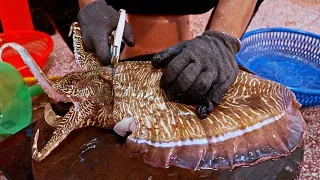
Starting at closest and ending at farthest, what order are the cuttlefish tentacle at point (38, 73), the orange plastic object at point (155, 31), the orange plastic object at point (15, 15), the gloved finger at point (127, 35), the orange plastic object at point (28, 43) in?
the cuttlefish tentacle at point (38, 73)
the gloved finger at point (127, 35)
the orange plastic object at point (155, 31)
the orange plastic object at point (28, 43)
the orange plastic object at point (15, 15)

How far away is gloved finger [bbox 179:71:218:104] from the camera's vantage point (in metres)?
1.24

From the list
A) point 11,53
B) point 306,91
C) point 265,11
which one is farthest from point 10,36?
point 265,11

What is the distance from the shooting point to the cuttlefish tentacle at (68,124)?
128cm

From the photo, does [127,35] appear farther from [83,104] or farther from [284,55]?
[284,55]

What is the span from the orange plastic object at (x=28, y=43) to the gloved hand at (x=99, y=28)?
89 cm

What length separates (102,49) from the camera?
4.77 ft

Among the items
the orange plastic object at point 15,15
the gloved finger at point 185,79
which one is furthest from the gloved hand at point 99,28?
the orange plastic object at point 15,15

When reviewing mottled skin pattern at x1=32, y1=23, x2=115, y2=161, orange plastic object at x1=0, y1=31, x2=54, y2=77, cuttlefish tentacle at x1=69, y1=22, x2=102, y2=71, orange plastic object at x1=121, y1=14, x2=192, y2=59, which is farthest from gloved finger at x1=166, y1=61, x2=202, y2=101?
orange plastic object at x1=0, y1=31, x2=54, y2=77

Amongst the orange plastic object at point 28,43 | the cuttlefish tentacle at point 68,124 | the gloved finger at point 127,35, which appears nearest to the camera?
the cuttlefish tentacle at point 68,124

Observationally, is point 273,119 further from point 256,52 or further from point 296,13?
point 296,13

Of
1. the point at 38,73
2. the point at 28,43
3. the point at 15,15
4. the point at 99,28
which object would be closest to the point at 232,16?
the point at 99,28

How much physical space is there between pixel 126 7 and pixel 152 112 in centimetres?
113

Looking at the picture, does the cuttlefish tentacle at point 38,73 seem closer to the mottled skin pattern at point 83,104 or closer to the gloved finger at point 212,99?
the mottled skin pattern at point 83,104

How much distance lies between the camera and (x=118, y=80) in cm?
138
